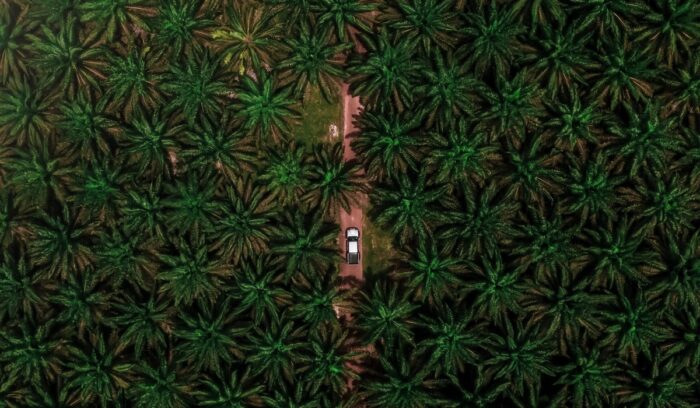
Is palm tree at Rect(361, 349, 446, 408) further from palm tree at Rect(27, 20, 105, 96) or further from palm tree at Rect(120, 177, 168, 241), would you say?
palm tree at Rect(27, 20, 105, 96)

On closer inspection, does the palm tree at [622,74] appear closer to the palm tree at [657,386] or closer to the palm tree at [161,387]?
the palm tree at [657,386]

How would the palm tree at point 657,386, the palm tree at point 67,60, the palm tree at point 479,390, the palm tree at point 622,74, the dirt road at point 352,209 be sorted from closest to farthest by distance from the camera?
the palm tree at point 657,386 < the palm tree at point 479,390 < the palm tree at point 622,74 < the palm tree at point 67,60 < the dirt road at point 352,209

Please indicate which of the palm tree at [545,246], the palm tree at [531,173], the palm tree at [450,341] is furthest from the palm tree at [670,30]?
the palm tree at [450,341]

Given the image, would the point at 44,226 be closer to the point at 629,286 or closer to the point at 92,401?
the point at 92,401

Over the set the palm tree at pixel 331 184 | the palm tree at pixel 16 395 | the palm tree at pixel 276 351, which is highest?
the palm tree at pixel 331 184

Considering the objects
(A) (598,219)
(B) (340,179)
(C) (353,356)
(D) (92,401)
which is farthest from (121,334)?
(A) (598,219)

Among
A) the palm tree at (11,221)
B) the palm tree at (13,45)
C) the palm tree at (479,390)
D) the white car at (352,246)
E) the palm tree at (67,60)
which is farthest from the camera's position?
the white car at (352,246)
